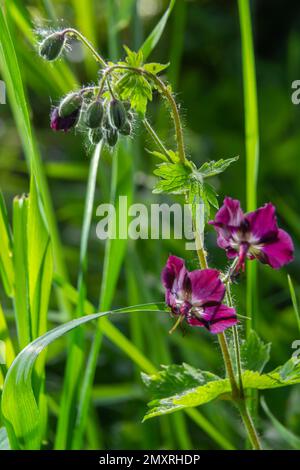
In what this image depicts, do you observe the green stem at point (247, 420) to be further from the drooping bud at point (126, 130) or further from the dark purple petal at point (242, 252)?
the drooping bud at point (126, 130)

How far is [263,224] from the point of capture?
76 centimetres

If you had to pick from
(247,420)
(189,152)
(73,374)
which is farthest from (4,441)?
(189,152)

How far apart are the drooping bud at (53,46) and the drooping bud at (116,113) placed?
0.37 ft

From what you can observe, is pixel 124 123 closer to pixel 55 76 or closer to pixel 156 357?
pixel 55 76

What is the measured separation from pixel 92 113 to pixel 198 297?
0.22 meters

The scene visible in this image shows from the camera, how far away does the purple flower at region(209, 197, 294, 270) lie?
752 millimetres

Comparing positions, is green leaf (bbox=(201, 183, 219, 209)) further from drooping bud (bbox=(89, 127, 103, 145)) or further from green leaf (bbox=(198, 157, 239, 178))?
drooping bud (bbox=(89, 127, 103, 145))

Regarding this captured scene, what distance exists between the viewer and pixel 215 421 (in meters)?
1.32

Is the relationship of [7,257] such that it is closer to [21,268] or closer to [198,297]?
[21,268]

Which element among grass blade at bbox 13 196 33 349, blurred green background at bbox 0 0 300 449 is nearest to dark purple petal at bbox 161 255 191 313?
grass blade at bbox 13 196 33 349

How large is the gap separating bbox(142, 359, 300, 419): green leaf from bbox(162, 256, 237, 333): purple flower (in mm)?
79

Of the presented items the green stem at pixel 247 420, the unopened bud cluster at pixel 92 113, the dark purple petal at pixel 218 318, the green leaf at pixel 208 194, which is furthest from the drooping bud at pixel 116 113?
the green stem at pixel 247 420

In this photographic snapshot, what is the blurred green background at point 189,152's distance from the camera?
141cm
